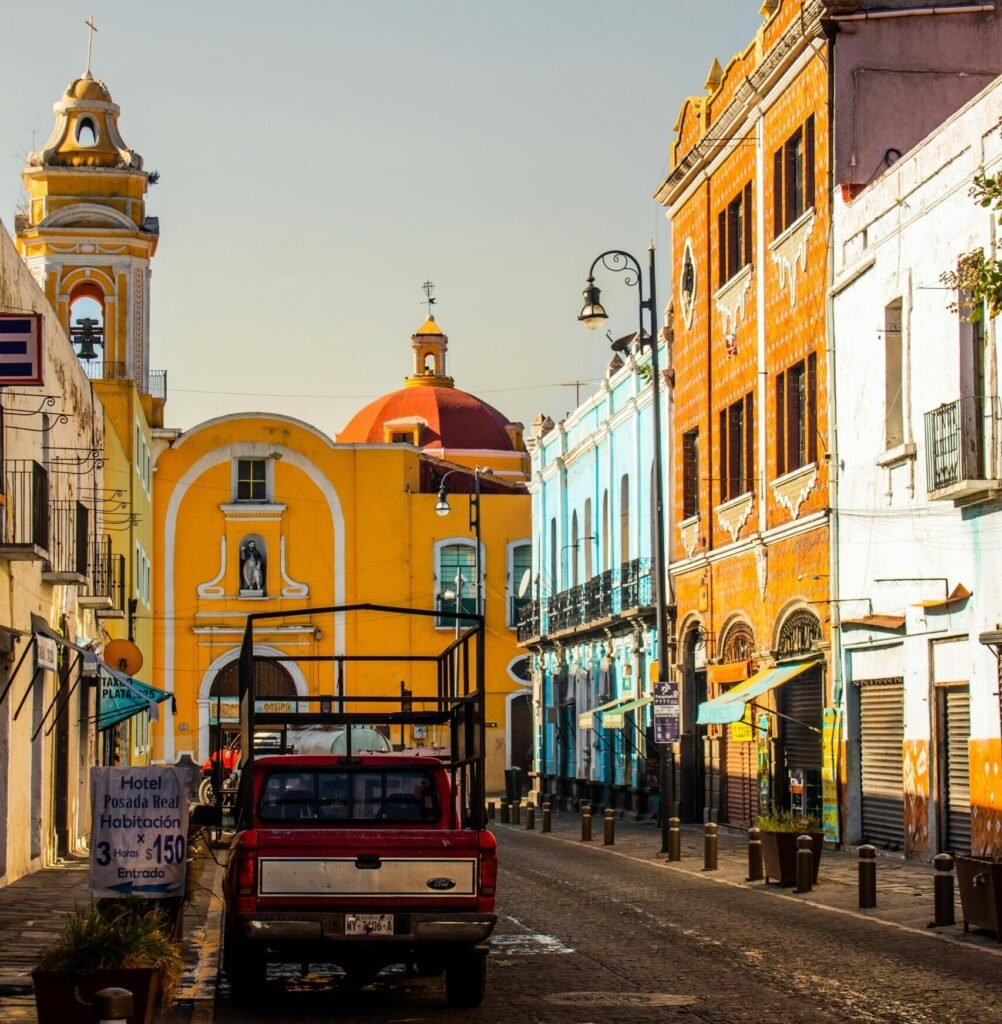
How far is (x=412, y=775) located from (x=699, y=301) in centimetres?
2554

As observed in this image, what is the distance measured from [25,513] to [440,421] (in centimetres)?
5935

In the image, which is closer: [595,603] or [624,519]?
[624,519]

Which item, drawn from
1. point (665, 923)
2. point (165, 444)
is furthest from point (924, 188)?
point (165, 444)

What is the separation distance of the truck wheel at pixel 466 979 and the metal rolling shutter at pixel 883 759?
51.2 feet

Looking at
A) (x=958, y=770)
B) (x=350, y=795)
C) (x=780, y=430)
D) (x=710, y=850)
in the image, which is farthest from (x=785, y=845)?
(x=780, y=430)

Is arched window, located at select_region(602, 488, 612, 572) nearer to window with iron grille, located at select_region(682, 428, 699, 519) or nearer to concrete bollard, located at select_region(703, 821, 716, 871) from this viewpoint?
window with iron grille, located at select_region(682, 428, 699, 519)

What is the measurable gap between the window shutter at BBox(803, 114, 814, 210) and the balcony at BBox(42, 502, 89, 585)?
12.1 metres

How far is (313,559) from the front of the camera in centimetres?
7062

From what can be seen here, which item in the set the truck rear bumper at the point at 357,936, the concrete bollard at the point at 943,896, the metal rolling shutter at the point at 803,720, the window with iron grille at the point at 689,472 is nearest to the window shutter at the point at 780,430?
the metal rolling shutter at the point at 803,720

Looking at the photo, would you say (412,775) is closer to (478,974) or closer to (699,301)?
(478,974)

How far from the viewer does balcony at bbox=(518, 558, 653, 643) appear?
44.7 m

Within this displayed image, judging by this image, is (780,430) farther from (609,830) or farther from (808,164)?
(609,830)

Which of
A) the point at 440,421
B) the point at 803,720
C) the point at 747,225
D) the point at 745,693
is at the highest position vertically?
the point at 440,421

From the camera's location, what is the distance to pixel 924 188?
2725cm
